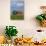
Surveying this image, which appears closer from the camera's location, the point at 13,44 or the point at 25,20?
the point at 13,44

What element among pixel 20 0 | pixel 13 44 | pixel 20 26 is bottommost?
pixel 13 44

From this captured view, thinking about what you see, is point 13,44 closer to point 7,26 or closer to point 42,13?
point 7,26

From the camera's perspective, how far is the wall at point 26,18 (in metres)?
2.82

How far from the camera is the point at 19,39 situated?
271 cm

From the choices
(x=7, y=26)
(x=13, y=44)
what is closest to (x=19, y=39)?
(x=13, y=44)

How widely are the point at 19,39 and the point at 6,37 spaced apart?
253 mm

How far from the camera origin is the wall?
9.27ft

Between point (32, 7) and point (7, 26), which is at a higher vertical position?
point (32, 7)

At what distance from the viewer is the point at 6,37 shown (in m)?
2.81

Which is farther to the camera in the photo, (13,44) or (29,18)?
(29,18)

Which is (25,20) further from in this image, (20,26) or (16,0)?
(16,0)

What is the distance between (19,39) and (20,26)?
260 millimetres

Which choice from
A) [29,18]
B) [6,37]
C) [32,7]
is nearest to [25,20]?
[29,18]

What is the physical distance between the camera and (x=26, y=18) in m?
2.84
